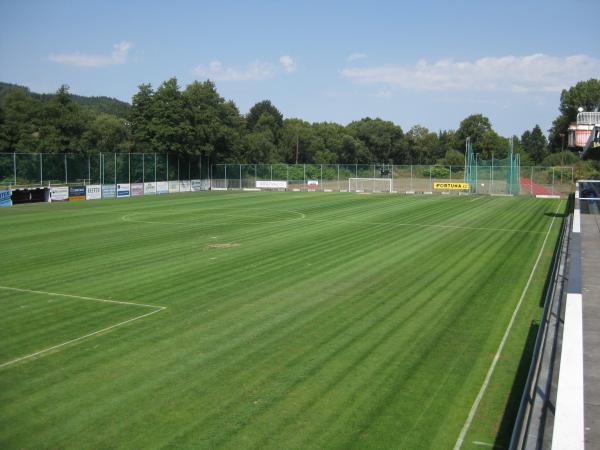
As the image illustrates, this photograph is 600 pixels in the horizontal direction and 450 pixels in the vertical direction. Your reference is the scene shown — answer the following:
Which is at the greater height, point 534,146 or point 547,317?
point 534,146

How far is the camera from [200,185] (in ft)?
213

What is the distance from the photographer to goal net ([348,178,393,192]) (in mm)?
63500

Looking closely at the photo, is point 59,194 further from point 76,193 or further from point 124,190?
point 124,190

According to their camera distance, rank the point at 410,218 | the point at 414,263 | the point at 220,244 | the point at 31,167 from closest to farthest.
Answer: the point at 414,263, the point at 220,244, the point at 410,218, the point at 31,167

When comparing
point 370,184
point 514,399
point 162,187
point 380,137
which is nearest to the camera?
point 514,399

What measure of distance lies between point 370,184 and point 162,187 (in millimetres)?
24153

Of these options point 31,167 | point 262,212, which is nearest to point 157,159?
point 31,167

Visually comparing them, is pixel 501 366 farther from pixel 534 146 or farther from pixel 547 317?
pixel 534 146

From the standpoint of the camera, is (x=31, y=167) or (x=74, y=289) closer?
(x=74, y=289)

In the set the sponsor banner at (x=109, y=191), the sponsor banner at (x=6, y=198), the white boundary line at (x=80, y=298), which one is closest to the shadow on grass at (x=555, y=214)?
the white boundary line at (x=80, y=298)

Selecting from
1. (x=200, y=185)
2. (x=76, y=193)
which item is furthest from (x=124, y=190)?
(x=200, y=185)

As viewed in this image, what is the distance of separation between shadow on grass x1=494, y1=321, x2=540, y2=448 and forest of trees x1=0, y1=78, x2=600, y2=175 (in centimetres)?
5772

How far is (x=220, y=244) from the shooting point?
73.0 ft

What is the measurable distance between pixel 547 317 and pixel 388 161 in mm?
119016
